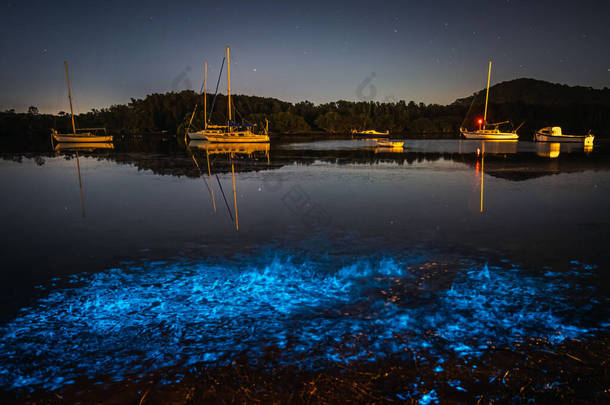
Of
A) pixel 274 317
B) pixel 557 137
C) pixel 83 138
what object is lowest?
pixel 274 317

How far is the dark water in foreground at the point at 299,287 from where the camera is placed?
4879 millimetres

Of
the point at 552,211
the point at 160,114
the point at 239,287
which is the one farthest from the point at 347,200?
the point at 160,114

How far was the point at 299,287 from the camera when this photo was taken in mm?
7062

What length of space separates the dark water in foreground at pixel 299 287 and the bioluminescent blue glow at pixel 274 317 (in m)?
0.03

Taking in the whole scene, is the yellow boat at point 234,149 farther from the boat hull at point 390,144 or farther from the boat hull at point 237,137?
the boat hull at point 390,144

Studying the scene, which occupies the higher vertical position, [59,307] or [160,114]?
[160,114]

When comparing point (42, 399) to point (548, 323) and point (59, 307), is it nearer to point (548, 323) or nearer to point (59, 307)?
point (59, 307)

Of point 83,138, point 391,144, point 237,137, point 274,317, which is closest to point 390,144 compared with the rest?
point 391,144

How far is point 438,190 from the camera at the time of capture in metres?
17.9

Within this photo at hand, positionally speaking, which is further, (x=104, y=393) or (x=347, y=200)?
(x=347, y=200)

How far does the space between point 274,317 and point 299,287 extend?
46.7 inches

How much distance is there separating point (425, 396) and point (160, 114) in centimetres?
19289

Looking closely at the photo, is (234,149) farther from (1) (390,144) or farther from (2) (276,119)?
(2) (276,119)

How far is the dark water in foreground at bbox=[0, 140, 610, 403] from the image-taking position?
16.0 feet
